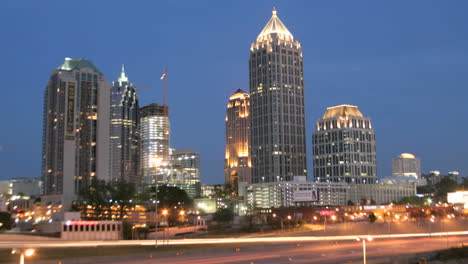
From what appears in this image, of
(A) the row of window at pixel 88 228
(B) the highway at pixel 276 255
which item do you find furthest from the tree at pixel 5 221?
(B) the highway at pixel 276 255

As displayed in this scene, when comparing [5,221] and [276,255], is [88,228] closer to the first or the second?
[5,221]

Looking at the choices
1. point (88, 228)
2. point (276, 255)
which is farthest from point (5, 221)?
point (276, 255)

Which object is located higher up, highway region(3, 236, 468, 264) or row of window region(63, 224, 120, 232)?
row of window region(63, 224, 120, 232)

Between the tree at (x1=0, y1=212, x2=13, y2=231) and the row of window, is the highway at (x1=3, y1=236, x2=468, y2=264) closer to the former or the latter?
the row of window

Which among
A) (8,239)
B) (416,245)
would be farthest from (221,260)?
(8,239)

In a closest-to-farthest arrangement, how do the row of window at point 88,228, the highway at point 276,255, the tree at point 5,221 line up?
1. the highway at point 276,255
2. the row of window at point 88,228
3. the tree at point 5,221

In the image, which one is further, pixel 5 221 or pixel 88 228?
pixel 5 221

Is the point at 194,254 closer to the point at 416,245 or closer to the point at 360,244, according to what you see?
the point at 360,244

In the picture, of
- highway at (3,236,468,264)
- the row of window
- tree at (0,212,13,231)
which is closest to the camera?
highway at (3,236,468,264)

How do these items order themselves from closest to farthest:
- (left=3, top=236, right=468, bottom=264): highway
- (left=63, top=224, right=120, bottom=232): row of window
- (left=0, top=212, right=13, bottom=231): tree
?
(left=3, top=236, right=468, bottom=264): highway < (left=63, top=224, right=120, bottom=232): row of window < (left=0, top=212, right=13, bottom=231): tree

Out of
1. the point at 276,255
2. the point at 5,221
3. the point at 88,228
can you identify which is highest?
the point at 5,221

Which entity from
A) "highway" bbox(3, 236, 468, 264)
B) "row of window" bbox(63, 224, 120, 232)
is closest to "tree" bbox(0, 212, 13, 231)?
"row of window" bbox(63, 224, 120, 232)

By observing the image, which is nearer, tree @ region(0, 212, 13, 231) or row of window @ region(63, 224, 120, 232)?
row of window @ region(63, 224, 120, 232)

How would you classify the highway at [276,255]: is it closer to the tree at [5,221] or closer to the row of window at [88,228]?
the row of window at [88,228]
